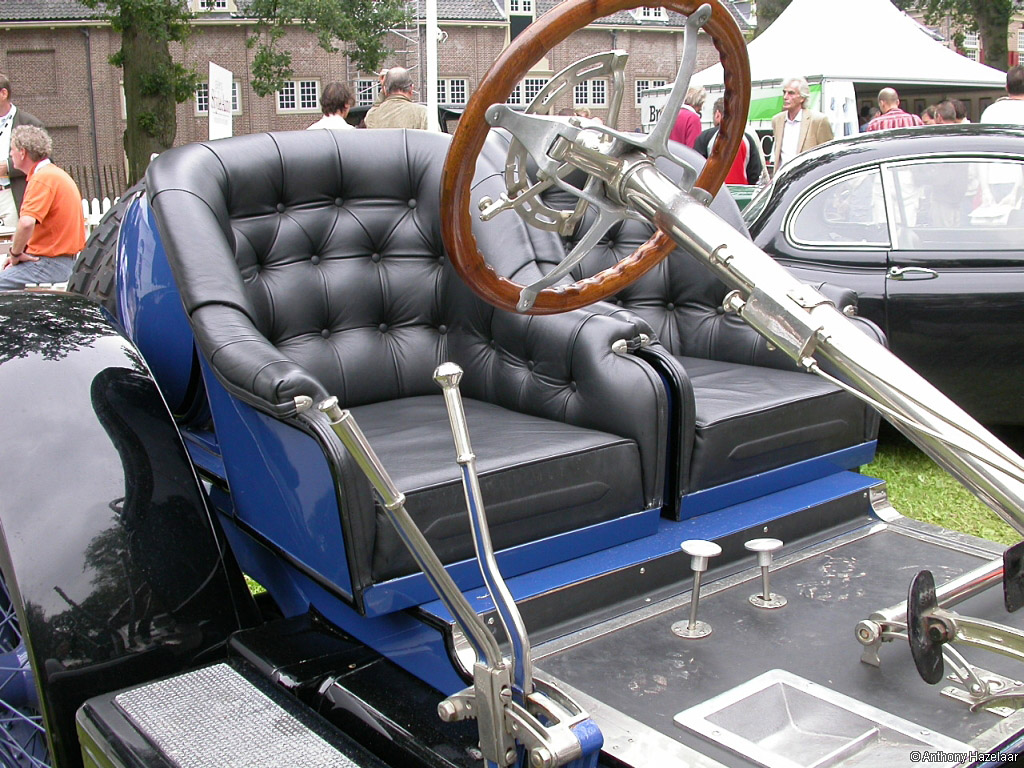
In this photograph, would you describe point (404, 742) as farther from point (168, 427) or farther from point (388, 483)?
point (168, 427)

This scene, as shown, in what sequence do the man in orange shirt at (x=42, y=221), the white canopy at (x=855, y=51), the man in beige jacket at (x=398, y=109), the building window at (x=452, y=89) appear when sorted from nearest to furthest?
the man in orange shirt at (x=42, y=221) → the man in beige jacket at (x=398, y=109) → the white canopy at (x=855, y=51) → the building window at (x=452, y=89)

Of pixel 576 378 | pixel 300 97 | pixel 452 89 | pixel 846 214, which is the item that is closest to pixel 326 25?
pixel 300 97

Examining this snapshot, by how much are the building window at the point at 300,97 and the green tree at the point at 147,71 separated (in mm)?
16353

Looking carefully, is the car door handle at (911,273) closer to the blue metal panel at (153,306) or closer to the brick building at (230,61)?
the blue metal panel at (153,306)

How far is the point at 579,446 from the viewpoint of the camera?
2.19 metres

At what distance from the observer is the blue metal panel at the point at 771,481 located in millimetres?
2377

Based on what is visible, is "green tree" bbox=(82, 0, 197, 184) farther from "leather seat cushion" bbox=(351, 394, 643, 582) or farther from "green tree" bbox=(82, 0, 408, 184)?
"leather seat cushion" bbox=(351, 394, 643, 582)

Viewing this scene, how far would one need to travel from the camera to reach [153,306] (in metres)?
2.47

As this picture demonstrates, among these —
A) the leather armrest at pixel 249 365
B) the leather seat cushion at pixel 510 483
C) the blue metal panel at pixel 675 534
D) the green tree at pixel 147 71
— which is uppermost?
the green tree at pixel 147 71

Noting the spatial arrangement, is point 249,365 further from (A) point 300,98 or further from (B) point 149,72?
(A) point 300,98

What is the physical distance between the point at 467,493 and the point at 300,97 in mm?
35439

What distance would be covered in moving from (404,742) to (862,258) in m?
3.46

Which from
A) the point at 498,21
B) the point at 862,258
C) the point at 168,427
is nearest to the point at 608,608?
the point at 168,427

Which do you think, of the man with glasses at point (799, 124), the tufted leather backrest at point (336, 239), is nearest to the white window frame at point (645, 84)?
the man with glasses at point (799, 124)
